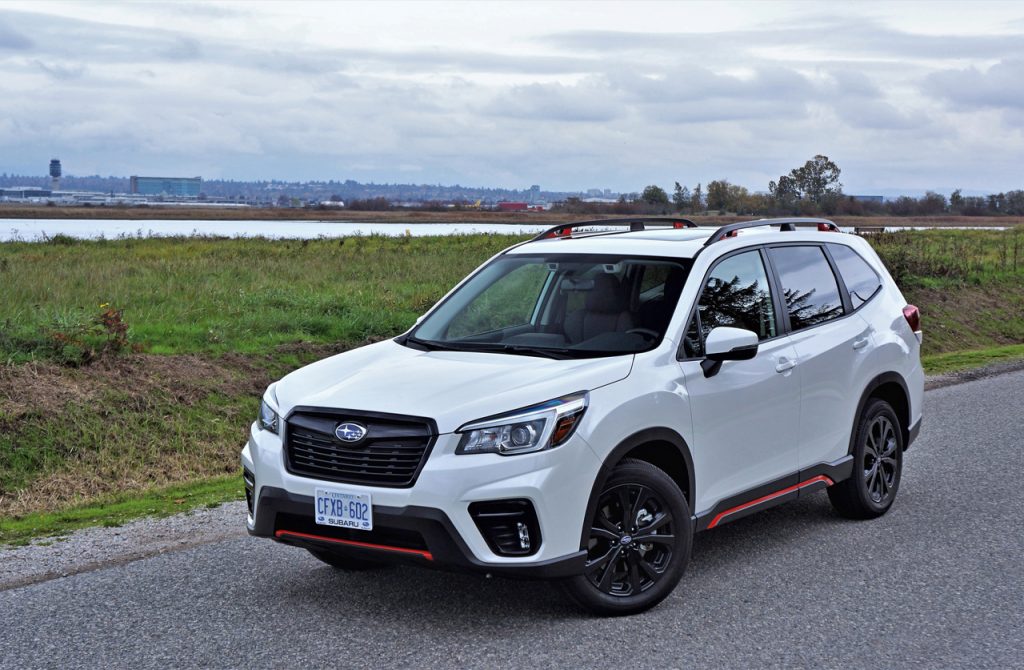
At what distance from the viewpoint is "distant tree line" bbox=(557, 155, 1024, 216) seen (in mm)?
69438

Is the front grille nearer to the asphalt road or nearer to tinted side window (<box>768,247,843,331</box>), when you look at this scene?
the asphalt road

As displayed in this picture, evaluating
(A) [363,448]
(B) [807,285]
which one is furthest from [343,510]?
(B) [807,285]

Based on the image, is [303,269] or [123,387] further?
[303,269]

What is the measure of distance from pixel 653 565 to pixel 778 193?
73150 mm

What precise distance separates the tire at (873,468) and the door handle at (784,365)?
95 cm

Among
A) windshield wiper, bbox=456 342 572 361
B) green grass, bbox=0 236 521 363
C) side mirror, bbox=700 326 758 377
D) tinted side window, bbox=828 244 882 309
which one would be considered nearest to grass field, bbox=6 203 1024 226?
green grass, bbox=0 236 521 363

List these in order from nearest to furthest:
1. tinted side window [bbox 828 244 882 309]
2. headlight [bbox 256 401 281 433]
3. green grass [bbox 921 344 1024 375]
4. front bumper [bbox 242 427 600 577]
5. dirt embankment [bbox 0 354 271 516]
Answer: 1. front bumper [bbox 242 427 600 577]
2. headlight [bbox 256 401 281 433]
3. tinted side window [bbox 828 244 882 309]
4. dirt embankment [bbox 0 354 271 516]
5. green grass [bbox 921 344 1024 375]

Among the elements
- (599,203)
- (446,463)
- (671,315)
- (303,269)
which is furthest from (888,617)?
(599,203)

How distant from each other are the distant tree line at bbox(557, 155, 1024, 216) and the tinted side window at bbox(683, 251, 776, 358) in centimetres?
5069

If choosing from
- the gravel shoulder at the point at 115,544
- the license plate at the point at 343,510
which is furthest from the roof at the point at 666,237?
the gravel shoulder at the point at 115,544

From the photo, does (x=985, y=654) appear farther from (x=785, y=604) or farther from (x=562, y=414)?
(x=562, y=414)

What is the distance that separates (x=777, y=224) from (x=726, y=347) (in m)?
1.72

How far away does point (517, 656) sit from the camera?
4852mm

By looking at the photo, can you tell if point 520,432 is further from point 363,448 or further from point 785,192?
point 785,192
